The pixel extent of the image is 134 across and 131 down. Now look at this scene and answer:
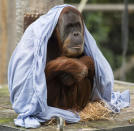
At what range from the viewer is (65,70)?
4086 millimetres

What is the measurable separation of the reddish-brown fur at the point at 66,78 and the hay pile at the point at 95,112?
64mm

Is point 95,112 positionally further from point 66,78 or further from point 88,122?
point 66,78

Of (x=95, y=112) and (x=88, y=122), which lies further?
(x=95, y=112)

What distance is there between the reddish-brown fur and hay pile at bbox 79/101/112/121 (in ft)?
0.21

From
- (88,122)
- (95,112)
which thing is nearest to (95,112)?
(95,112)

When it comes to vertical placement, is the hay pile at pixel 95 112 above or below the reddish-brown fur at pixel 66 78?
below

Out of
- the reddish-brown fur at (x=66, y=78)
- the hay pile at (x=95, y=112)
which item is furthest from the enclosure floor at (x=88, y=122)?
the reddish-brown fur at (x=66, y=78)

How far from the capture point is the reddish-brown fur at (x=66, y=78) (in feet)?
13.4

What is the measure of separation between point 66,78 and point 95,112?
38 centimetres

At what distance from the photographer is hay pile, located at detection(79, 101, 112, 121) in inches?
168

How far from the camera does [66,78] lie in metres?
4.18

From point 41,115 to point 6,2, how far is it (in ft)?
11.9

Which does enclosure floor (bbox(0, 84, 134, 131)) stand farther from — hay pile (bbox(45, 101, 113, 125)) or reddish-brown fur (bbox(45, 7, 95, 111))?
reddish-brown fur (bbox(45, 7, 95, 111))

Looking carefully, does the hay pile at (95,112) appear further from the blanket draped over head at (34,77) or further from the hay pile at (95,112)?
the blanket draped over head at (34,77)
